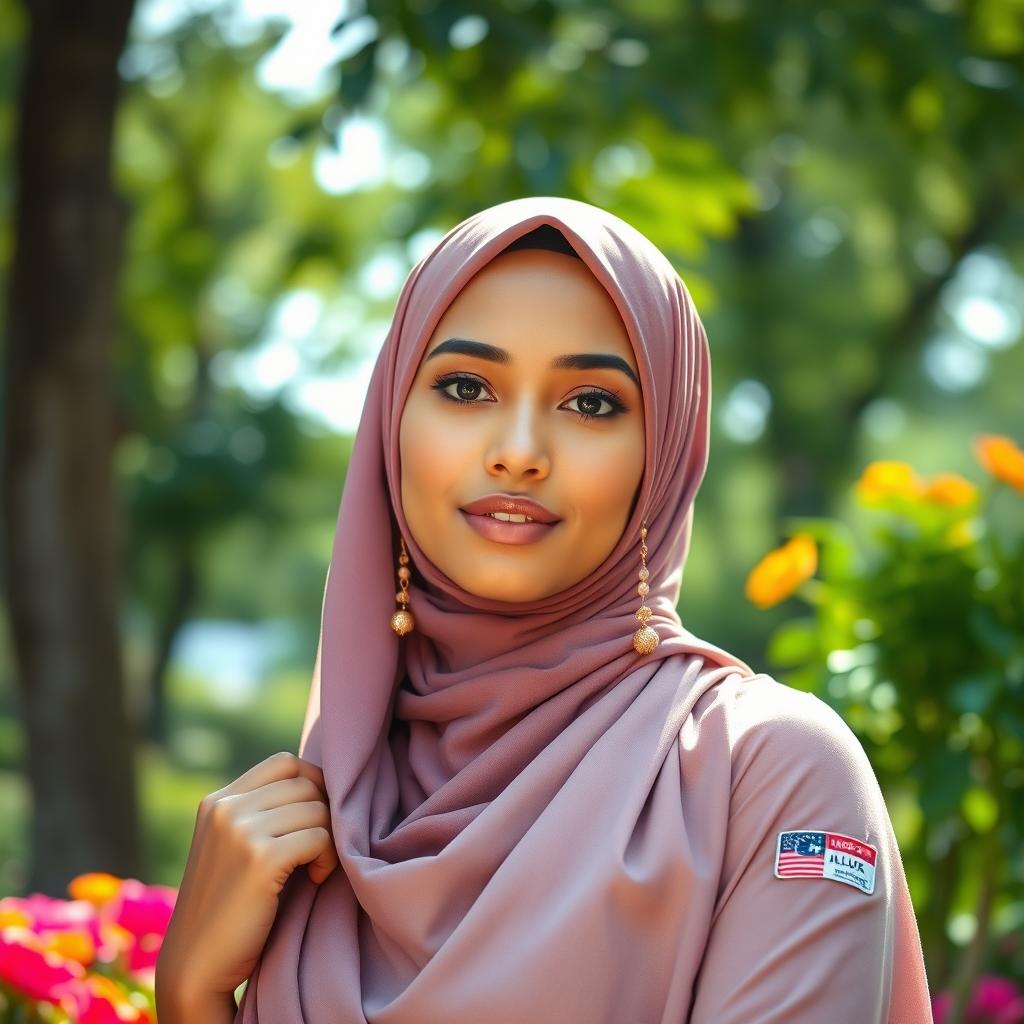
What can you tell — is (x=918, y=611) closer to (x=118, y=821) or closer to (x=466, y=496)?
(x=466, y=496)

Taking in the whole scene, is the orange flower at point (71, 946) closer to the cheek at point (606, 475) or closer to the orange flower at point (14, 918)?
the orange flower at point (14, 918)

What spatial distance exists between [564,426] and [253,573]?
11098mm

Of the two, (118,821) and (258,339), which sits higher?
(258,339)

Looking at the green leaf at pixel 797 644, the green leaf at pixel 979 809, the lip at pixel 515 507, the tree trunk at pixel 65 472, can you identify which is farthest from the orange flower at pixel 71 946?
the tree trunk at pixel 65 472

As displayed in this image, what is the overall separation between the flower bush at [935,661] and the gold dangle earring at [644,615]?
101 centimetres

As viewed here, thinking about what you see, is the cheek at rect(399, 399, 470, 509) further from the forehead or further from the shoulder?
the shoulder

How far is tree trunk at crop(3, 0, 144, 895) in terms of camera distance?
459 centimetres

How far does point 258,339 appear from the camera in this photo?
1162 centimetres

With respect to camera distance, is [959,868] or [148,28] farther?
[148,28]

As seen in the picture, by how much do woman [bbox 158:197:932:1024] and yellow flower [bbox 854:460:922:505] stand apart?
3.89ft

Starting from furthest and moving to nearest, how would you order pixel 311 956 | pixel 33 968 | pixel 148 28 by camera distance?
1. pixel 148 28
2. pixel 33 968
3. pixel 311 956

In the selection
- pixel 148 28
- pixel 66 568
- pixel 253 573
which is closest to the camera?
pixel 66 568

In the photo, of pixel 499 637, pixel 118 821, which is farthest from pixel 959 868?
pixel 118 821

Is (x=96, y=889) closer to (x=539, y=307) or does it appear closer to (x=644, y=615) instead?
(x=644, y=615)
